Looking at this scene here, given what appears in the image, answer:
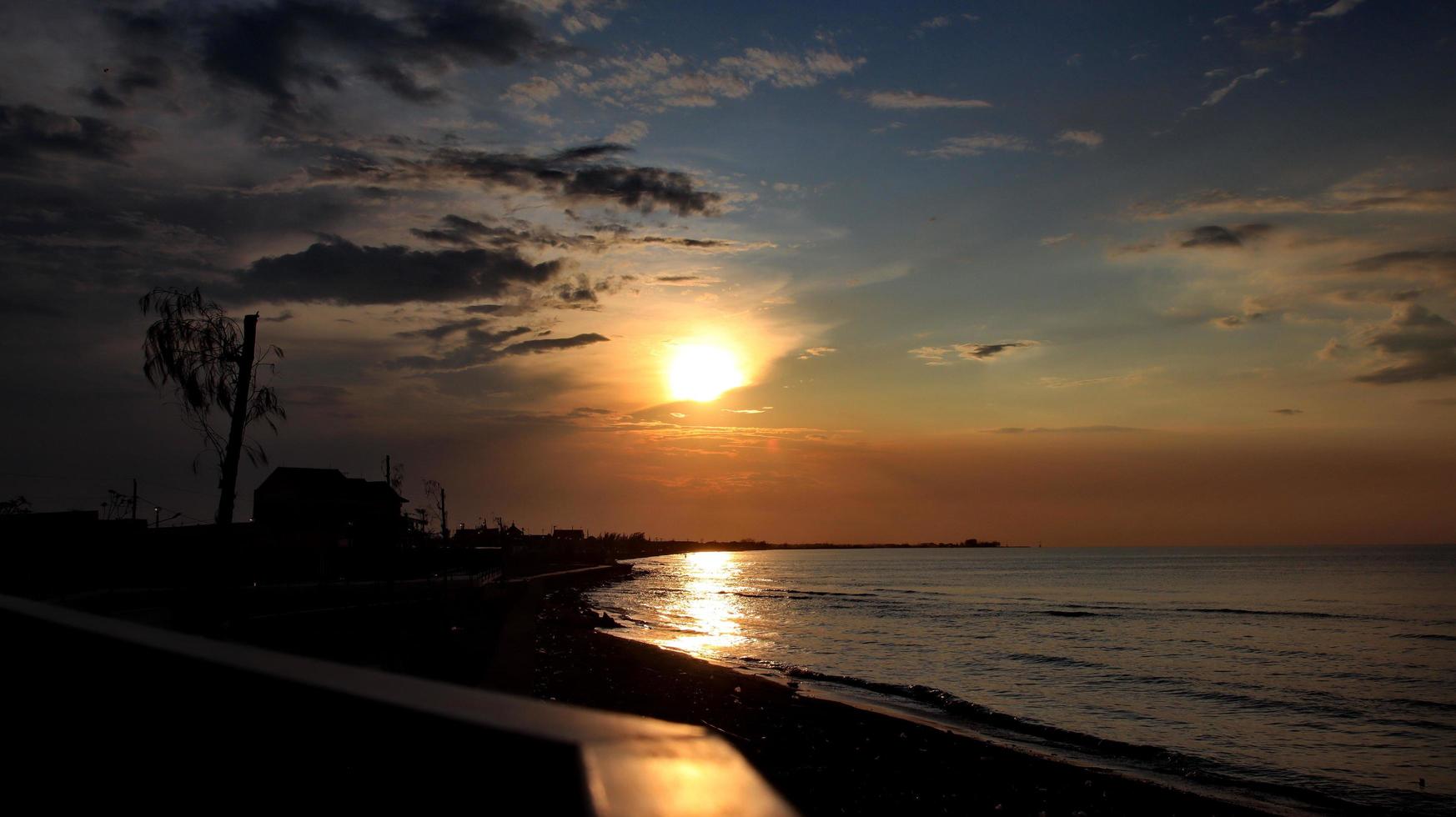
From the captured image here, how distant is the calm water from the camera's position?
22766 mm

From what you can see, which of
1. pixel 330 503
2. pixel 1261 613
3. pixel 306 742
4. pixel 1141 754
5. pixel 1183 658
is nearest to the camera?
pixel 306 742

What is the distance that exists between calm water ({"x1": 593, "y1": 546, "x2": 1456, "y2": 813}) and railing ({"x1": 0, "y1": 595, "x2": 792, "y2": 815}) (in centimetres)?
2265

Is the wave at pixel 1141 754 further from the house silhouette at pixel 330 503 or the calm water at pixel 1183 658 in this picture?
the house silhouette at pixel 330 503

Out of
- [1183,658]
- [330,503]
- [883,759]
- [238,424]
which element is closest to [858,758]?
[883,759]

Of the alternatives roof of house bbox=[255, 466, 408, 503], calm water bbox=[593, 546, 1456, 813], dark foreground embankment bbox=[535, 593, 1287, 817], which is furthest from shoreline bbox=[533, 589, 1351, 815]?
roof of house bbox=[255, 466, 408, 503]

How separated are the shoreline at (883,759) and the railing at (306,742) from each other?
32.7 feet

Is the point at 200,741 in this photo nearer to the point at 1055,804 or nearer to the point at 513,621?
the point at 1055,804

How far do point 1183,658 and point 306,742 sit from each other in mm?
45677

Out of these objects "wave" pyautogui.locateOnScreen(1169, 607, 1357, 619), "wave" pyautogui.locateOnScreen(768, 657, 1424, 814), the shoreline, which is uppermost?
the shoreline

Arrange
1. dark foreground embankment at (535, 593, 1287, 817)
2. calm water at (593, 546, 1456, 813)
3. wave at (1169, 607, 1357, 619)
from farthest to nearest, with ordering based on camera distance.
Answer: wave at (1169, 607, 1357, 619)
calm water at (593, 546, 1456, 813)
dark foreground embankment at (535, 593, 1287, 817)

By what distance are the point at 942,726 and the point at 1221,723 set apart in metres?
8.88

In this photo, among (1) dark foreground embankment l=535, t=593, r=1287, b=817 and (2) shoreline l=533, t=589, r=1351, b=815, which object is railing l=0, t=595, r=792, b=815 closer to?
(1) dark foreground embankment l=535, t=593, r=1287, b=817

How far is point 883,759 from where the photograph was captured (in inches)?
752

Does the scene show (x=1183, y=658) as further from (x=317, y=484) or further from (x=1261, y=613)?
(x=317, y=484)
